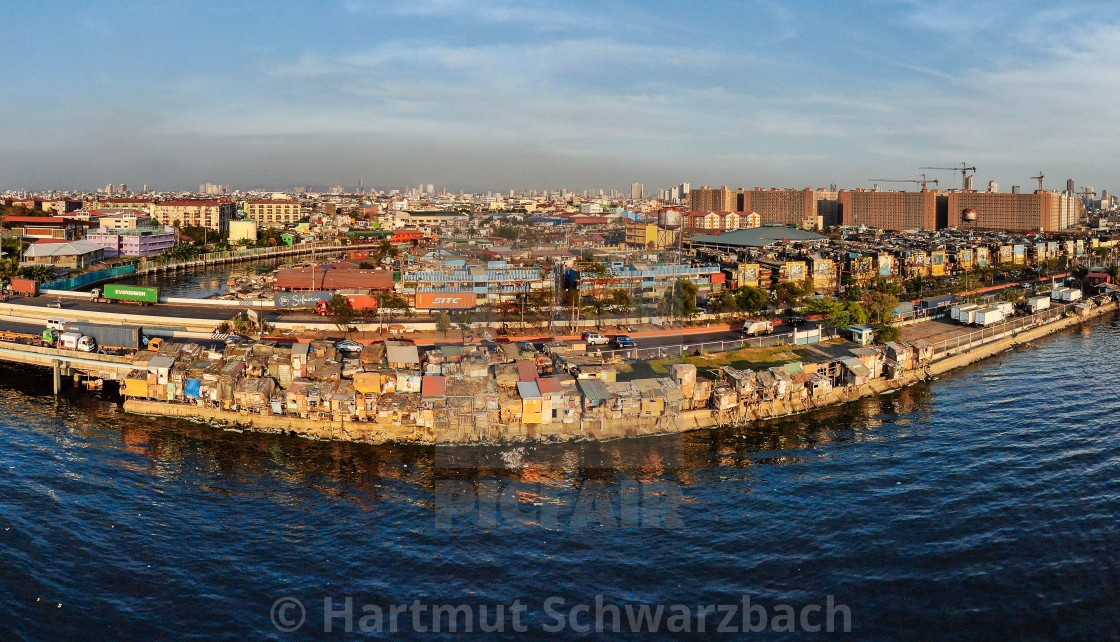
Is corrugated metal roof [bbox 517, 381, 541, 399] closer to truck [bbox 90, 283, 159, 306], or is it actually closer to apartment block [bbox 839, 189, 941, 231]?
truck [bbox 90, 283, 159, 306]

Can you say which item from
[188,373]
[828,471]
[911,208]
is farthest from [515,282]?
[911,208]

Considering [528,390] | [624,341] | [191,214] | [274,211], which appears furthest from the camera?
[274,211]

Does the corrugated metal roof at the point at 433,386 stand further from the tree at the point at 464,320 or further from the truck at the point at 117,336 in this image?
the truck at the point at 117,336

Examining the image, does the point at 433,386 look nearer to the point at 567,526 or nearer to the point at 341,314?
the point at 567,526

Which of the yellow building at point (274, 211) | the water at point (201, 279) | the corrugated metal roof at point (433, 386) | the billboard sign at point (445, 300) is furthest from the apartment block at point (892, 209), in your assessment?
the corrugated metal roof at point (433, 386)

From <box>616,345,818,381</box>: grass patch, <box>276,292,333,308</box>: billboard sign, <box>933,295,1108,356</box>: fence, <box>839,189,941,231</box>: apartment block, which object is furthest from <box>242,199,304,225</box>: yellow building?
<box>933,295,1108,356</box>: fence

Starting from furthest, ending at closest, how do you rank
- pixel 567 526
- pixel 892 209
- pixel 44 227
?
1. pixel 892 209
2. pixel 44 227
3. pixel 567 526

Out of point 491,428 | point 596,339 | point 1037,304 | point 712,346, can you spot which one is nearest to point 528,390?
point 491,428
